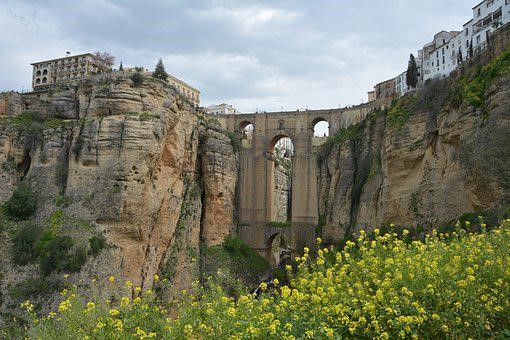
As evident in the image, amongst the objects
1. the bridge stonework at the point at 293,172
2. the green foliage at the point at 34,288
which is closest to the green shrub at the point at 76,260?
the green foliage at the point at 34,288

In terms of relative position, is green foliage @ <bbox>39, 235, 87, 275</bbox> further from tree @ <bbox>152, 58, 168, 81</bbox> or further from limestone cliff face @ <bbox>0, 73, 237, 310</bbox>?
tree @ <bbox>152, 58, 168, 81</bbox>

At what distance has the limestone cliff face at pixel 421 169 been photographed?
806 inches

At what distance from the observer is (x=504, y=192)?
19.6 meters

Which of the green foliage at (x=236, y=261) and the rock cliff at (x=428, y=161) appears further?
the green foliage at (x=236, y=261)

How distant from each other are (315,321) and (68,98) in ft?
93.7

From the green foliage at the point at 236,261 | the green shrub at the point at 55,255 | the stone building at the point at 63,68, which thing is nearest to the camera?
the green shrub at the point at 55,255

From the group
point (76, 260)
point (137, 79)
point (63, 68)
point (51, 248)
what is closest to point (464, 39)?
point (137, 79)

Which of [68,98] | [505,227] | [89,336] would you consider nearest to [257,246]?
[68,98]

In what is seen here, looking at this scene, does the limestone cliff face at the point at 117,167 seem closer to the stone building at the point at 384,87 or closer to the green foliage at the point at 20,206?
the green foliage at the point at 20,206

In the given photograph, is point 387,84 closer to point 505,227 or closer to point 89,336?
point 505,227

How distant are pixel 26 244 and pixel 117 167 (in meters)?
5.89

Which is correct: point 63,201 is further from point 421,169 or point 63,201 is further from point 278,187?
point 278,187

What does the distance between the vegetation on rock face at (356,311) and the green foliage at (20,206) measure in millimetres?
21702

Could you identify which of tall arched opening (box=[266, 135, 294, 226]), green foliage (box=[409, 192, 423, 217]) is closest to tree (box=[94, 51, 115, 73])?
tall arched opening (box=[266, 135, 294, 226])
